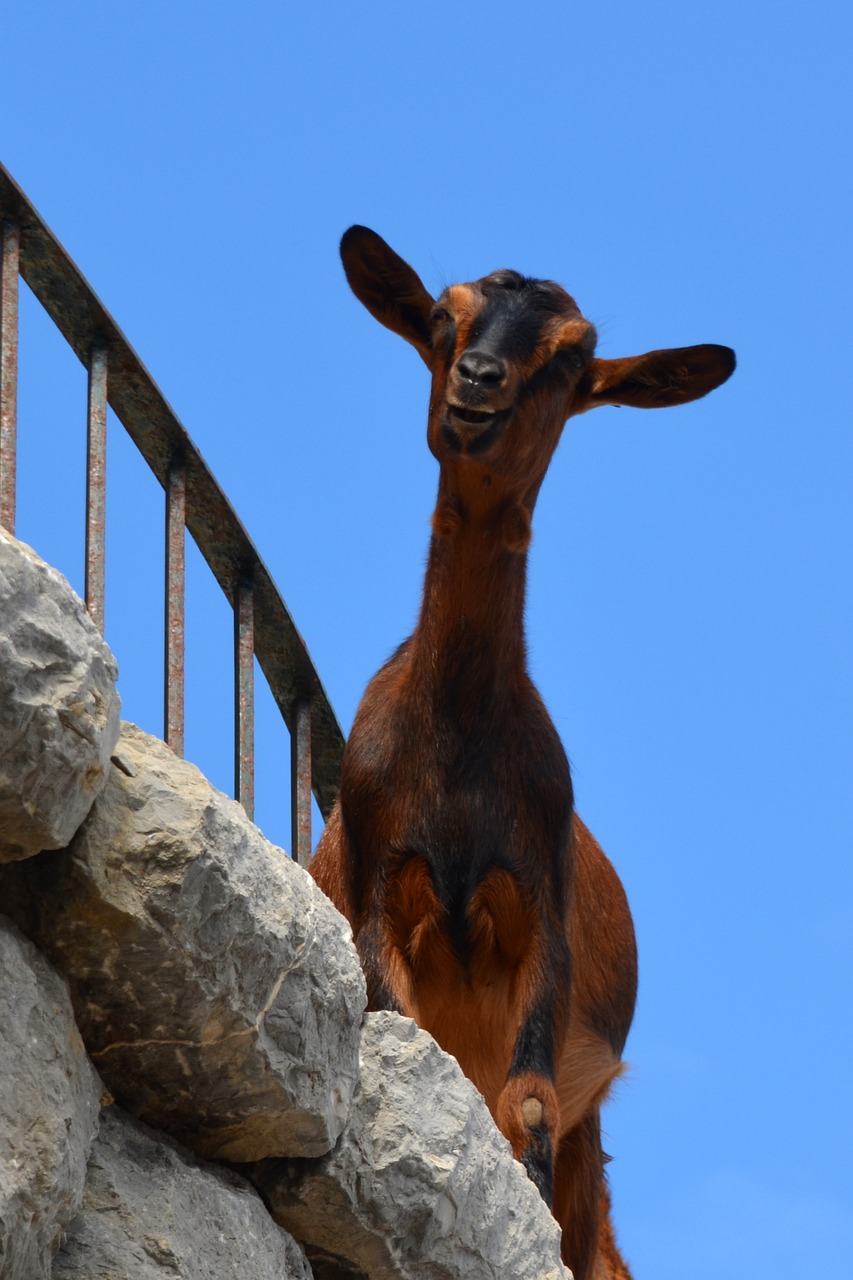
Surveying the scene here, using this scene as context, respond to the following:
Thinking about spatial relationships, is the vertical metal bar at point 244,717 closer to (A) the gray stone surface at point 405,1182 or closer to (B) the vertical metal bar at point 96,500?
(B) the vertical metal bar at point 96,500

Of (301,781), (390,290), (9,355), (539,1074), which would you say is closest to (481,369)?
(390,290)

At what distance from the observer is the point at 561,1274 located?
3.28m

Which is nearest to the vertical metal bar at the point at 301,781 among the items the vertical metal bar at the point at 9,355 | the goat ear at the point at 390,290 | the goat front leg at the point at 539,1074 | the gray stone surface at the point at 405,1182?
the goat front leg at the point at 539,1074

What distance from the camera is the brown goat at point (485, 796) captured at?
4.61m

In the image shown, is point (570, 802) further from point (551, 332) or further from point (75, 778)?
point (75, 778)

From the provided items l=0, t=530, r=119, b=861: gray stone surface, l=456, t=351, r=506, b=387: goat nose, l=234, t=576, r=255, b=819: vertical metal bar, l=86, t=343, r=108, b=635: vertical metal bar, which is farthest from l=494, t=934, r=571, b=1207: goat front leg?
l=0, t=530, r=119, b=861: gray stone surface

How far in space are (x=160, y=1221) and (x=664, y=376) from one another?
11.0 ft

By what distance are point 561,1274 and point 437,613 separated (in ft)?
6.57

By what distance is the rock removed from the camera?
2496 mm

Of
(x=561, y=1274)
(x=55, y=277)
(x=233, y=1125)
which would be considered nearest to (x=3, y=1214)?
(x=233, y=1125)

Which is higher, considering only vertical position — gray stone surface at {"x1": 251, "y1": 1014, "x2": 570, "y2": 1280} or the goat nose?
the goat nose

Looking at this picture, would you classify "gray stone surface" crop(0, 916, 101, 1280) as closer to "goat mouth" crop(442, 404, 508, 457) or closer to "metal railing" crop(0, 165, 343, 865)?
"metal railing" crop(0, 165, 343, 865)

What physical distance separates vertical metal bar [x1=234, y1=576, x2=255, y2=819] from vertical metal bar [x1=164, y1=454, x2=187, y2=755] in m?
0.36

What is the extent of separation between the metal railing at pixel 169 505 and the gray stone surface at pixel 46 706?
1.14 m
